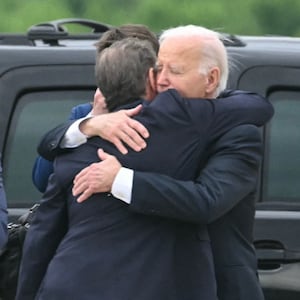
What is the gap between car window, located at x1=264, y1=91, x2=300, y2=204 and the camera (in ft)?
12.4

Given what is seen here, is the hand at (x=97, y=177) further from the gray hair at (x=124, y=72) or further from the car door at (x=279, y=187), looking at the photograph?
the car door at (x=279, y=187)

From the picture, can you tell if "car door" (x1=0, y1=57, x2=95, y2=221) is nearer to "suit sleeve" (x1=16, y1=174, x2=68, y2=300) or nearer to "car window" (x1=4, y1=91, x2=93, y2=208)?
"car window" (x1=4, y1=91, x2=93, y2=208)

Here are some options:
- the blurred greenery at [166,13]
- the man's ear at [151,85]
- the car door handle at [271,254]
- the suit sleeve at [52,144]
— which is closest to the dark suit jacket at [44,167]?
the suit sleeve at [52,144]

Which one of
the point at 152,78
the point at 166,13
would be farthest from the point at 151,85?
the point at 166,13

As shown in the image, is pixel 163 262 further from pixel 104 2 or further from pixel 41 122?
pixel 104 2

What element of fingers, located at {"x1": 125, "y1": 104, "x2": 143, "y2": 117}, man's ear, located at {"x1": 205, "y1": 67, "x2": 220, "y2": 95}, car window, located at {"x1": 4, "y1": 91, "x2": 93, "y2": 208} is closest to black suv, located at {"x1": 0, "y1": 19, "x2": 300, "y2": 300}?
car window, located at {"x1": 4, "y1": 91, "x2": 93, "y2": 208}

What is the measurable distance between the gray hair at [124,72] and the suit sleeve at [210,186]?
24 cm

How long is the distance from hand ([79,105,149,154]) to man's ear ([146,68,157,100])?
8cm

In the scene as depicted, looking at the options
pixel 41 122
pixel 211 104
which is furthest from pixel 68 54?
pixel 211 104

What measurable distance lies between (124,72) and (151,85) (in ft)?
0.33

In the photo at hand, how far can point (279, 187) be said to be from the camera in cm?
378

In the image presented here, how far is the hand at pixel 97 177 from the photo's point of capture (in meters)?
2.86

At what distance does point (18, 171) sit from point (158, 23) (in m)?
24.3

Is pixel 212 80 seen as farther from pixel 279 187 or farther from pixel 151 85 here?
pixel 279 187
